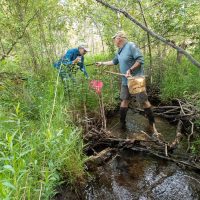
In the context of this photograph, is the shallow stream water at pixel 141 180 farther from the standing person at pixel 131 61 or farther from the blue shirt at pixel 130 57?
the blue shirt at pixel 130 57

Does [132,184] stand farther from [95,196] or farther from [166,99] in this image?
[166,99]

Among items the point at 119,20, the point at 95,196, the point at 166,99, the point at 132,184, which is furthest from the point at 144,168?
the point at 119,20

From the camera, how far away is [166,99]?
6523 mm

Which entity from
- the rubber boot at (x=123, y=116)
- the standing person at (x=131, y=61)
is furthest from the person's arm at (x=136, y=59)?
the rubber boot at (x=123, y=116)

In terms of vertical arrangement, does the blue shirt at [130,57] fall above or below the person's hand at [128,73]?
above

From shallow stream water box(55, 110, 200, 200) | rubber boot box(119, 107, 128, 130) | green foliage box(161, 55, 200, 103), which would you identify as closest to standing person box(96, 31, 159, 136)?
rubber boot box(119, 107, 128, 130)

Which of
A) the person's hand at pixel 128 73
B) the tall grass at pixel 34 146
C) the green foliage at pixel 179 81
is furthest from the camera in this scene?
the green foliage at pixel 179 81

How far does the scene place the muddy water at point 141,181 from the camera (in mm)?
3381

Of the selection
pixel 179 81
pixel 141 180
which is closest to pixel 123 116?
pixel 179 81

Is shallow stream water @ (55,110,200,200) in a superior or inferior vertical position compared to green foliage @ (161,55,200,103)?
inferior

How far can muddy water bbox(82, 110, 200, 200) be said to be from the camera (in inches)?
133

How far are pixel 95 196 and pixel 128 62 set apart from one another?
2832mm

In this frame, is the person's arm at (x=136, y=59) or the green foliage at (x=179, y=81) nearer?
the person's arm at (x=136, y=59)

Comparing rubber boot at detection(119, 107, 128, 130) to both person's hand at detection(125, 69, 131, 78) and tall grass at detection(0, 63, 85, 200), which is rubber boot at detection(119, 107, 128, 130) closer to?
person's hand at detection(125, 69, 131, 78)
